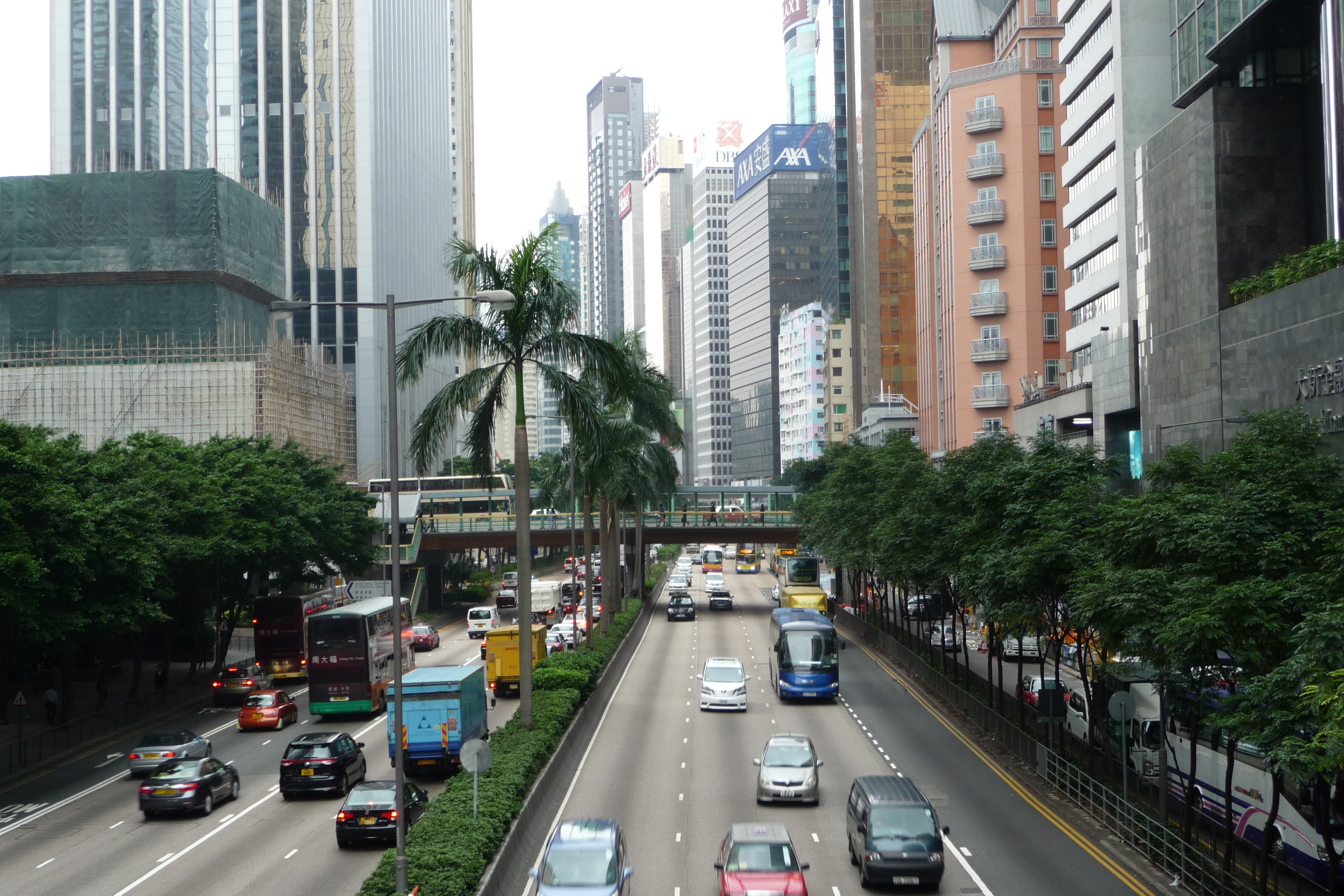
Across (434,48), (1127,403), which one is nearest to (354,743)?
(1127,403)

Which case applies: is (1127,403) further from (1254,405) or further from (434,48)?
(434,48)

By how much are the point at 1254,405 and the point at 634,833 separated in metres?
18.6

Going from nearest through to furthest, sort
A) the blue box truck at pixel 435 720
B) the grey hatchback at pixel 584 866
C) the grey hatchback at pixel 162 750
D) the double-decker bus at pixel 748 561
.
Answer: the grey hatchback at pixel 584 866 → the blue box truck at pixel 435 720 → the grey hatchback at pixel 162 750 → the double-decker bus at pixel 748 561

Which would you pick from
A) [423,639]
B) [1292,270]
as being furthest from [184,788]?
[423,639]

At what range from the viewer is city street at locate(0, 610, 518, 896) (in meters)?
23.4

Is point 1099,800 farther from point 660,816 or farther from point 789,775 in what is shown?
point 660,816

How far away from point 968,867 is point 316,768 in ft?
53.4

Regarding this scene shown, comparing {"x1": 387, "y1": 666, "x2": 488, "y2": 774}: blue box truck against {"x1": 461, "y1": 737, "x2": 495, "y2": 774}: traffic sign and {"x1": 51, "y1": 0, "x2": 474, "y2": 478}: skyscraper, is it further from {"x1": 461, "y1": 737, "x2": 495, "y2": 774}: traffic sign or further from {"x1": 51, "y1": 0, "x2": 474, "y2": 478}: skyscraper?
{"x1": 51, "y1": 0, "x2": 474, "y2": 478}: skyscraper

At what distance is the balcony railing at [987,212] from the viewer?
263ft

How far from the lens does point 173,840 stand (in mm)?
27406

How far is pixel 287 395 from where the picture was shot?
99375 millimetres

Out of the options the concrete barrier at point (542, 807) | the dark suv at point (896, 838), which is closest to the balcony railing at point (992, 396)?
the concrete barrier at point (542, 807)

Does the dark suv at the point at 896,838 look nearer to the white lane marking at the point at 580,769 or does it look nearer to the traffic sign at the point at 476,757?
the white lane marking at the point at 580,769

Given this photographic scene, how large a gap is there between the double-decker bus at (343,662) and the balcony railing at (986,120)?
54.7 meters
